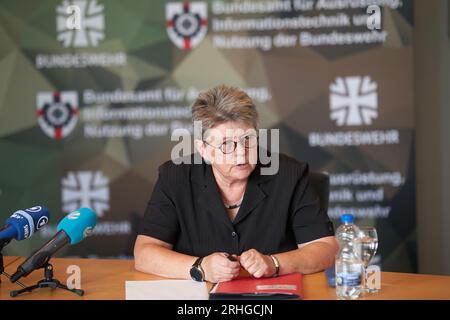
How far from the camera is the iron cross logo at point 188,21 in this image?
4.23 metres

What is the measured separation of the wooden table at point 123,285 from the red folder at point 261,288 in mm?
44

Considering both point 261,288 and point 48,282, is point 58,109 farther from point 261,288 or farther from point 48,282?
point 261,288

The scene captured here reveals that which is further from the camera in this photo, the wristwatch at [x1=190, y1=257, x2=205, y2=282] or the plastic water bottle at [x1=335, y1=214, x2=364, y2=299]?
the wristwatch at [x1=190, y1=257, x2=205, y2=282]

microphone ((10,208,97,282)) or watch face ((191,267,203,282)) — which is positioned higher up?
microphone ((10,208,97,282))

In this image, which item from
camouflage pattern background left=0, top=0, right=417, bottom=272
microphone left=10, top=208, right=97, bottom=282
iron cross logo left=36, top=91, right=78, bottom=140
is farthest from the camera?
iron cross logo left=36, top=91, right=78, bottom=140

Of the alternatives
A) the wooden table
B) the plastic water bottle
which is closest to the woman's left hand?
the wooden table

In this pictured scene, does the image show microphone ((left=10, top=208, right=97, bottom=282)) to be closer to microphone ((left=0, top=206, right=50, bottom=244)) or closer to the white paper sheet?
microphone ((left=0, top=206, right=50, bottom=244))

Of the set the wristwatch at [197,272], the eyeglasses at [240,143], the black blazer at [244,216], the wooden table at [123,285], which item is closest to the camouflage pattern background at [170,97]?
the black blazer at [244,216]

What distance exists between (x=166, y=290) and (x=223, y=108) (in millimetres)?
743

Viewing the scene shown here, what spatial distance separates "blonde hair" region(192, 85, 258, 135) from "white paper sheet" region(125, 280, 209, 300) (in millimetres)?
626

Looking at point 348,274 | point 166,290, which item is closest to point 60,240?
point 166,290

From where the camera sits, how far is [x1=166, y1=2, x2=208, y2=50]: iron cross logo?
4227mm

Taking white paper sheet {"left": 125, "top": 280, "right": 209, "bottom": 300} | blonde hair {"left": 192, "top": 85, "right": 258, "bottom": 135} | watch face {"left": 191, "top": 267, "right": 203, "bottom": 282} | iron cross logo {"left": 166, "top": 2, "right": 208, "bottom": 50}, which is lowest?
white paper sheet {"left": 125, "top": 280, "right": 209, "bottom": 300}
